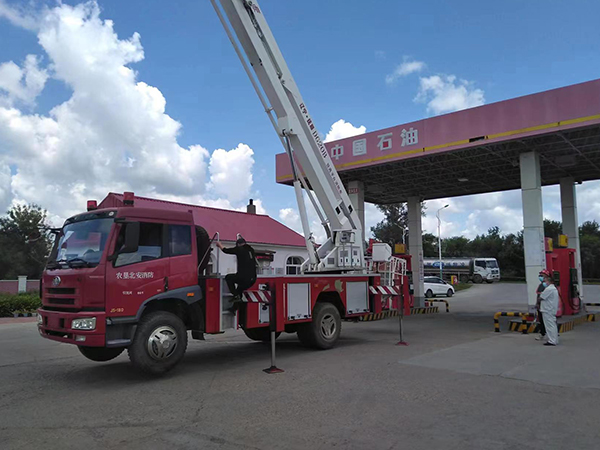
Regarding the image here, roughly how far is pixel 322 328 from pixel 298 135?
4650mm

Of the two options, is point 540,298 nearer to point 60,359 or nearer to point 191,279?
point 191,279

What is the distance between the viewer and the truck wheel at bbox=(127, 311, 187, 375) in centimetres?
739

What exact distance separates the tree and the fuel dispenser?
4182cm

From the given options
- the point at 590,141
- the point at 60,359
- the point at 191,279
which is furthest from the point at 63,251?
the point at 590,141

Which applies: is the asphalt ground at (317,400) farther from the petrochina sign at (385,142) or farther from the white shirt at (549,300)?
the petrochina sign at (385,142)

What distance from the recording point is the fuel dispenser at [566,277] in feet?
55.6

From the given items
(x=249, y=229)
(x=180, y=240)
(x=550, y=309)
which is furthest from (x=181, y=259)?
(x=249, y=229)

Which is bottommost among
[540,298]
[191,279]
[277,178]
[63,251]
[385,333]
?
[385,333]

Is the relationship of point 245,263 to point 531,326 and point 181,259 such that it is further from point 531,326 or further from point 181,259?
point 531,326

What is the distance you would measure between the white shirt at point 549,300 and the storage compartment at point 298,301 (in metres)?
5.87

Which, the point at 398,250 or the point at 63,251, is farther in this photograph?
the point at 398,250

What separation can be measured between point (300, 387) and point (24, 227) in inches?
2063

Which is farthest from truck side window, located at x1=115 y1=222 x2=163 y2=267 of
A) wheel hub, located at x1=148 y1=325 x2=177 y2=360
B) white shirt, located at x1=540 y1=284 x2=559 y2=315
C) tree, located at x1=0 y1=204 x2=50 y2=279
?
tree, located at x1=0 y1=204 x2=50 y2=279

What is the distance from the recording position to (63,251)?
786 cm
